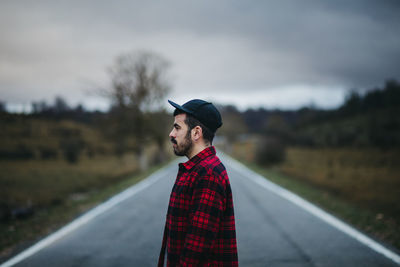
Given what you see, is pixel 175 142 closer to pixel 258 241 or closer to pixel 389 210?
pixel 258 241

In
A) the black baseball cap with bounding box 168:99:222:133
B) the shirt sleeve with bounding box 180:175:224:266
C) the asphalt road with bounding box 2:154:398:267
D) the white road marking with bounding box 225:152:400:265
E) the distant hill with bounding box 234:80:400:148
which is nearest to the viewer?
the shirt sleeve with bounding box 180:175:224:266

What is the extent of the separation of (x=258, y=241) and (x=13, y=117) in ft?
27.5

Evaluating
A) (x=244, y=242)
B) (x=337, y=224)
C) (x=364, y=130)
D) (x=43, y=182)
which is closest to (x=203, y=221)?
(x=244, y=242)

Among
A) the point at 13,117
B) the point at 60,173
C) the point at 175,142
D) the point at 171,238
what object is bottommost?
the point at 60,173

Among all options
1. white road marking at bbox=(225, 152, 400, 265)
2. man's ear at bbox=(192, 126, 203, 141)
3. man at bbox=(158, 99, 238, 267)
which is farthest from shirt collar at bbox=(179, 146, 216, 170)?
white road marking at bbox=(225, 152, 400, 265)

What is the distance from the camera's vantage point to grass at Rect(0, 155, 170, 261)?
5617 mm

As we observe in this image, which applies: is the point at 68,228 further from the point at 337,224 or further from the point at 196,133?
the point at 337,224

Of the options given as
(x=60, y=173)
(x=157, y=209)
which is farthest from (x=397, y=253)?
(x=60, y=173)

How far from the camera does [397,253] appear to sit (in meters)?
4.07

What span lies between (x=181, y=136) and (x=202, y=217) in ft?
1.94

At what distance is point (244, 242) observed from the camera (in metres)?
4.75

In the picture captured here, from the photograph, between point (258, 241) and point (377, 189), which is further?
point (377, 189)

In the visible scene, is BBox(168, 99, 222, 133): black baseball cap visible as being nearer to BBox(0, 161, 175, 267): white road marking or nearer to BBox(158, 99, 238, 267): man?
BBox(158, 99, 238, 267): man

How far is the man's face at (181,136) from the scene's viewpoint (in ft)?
6.48
